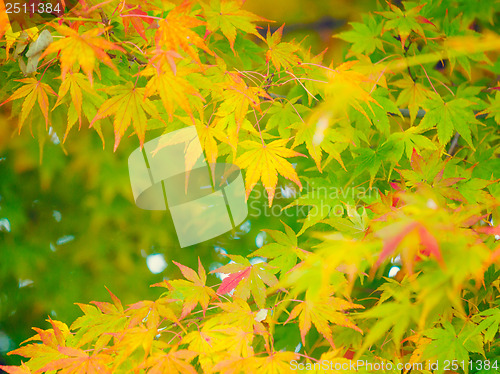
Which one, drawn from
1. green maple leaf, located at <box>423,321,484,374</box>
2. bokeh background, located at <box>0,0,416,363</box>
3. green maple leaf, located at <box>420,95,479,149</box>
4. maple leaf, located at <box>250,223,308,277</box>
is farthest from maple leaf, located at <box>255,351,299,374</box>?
bokeh background, located at <box>0,0,416,363</box>

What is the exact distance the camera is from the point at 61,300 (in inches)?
61.9

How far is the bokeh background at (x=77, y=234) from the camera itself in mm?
1541

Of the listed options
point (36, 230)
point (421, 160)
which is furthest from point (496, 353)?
point (36, 230)

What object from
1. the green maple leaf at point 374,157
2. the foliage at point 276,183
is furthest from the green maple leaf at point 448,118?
the green maple leaf at point 374,157

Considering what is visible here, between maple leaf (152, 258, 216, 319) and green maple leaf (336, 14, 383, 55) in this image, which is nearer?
maple leaf (152, 258, 216, 319)

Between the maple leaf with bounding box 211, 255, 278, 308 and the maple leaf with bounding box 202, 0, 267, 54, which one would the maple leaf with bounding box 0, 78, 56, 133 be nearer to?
the maple leaf with bounding box 202, 0, 267, 54

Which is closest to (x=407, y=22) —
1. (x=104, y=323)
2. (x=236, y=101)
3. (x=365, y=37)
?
(x=365, y=37)

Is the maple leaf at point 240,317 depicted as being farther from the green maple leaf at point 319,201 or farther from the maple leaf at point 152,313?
the green maple leaf at point 319,201

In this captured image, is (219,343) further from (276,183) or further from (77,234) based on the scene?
(77,234)

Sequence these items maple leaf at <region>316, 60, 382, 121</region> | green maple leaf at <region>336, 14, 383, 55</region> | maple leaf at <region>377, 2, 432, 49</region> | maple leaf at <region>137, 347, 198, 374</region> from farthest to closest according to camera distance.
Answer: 1. green maple leaf at <region>336, 14, 383, 55</region>
2. maple leaf at <region>377, 2, 432, 49</region>
3. maple leaf at <region>137, 347, 198, 374</region>
4. maple leaf at <region>316, 60, 382, 121</region>

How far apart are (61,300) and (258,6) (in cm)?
146

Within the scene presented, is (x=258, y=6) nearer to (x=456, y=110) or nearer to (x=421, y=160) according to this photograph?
(x=456, y=110)

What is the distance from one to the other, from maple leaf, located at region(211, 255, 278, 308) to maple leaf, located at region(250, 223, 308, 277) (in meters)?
0.07

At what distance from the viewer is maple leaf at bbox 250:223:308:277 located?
0.94m
